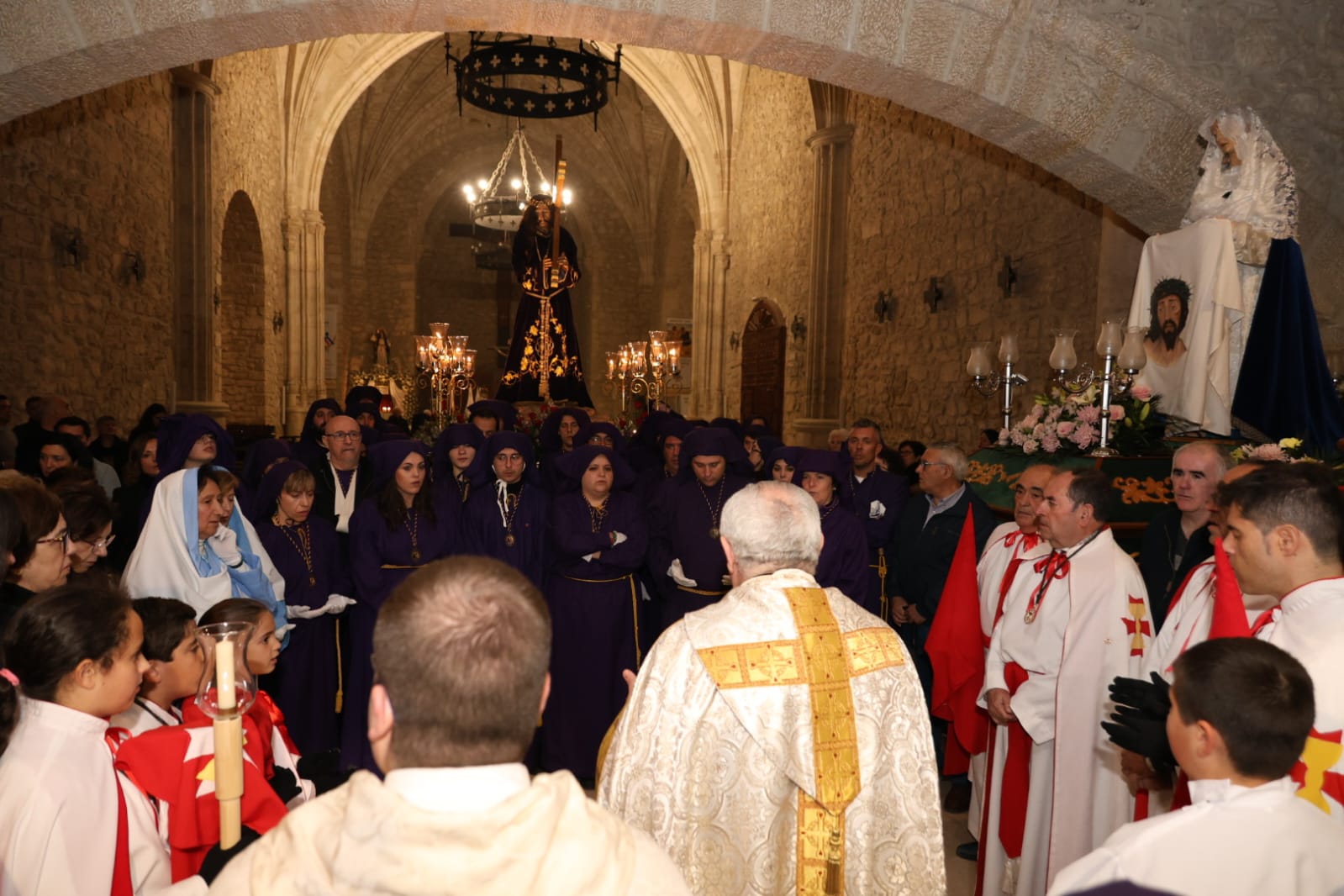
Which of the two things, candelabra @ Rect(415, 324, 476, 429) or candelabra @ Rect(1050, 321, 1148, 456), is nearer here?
candelabra @ Rect(1050, 321, 1148, 456)

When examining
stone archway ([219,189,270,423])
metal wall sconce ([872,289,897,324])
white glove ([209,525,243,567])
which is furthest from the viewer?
stone archway ([219,189,270,423])

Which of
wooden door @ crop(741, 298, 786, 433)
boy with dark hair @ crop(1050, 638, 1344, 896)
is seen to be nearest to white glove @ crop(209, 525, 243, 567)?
boy with dark hair @ crop(1050, 638, 1344, 896)

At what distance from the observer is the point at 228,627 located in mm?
2371

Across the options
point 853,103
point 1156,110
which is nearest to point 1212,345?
point 1156,110

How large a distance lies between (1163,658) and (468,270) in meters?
24.3

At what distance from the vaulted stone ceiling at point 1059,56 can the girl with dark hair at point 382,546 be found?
2497mm

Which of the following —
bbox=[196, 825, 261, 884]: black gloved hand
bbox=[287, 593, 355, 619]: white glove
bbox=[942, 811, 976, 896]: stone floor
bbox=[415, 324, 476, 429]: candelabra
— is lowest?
bbox=[942, 811, 976, 896]: stone floor

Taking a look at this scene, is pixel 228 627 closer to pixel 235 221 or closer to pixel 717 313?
pixel 235 221

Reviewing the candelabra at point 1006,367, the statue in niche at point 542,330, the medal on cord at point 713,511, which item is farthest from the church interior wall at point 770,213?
the medal on cord at point 713,511

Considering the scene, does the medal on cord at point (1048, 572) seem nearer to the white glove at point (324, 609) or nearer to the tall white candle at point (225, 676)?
the tall white candle at point (225, 676)

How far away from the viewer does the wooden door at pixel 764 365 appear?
13.7 metres

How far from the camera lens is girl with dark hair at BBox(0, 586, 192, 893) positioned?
1.82 m

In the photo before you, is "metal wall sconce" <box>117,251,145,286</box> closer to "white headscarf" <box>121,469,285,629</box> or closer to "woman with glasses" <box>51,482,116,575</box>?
"white headscarf" <box>121,469,285,629</box>

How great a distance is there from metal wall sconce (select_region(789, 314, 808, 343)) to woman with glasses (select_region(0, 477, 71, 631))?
1054cm
